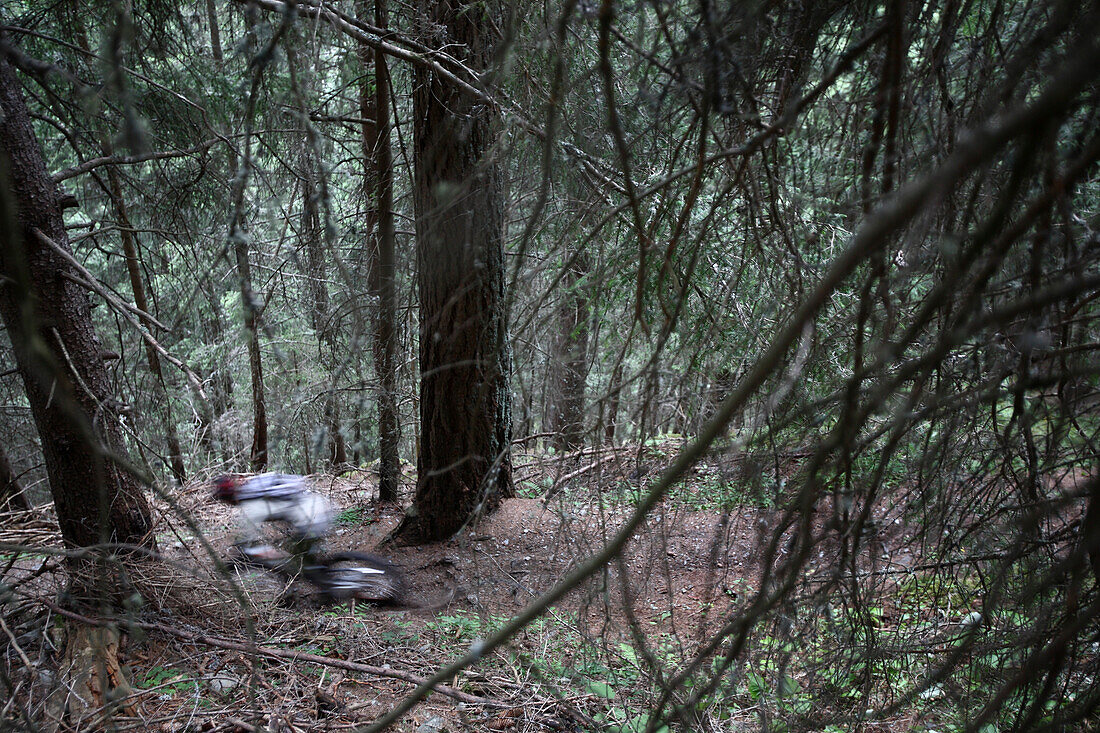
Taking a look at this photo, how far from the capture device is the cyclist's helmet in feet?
15.1

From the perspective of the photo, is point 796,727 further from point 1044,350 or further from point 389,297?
point 389,297

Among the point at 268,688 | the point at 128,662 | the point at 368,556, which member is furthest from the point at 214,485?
the point at 268,688

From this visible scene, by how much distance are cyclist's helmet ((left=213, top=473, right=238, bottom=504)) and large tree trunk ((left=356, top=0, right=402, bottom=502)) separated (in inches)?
47.7

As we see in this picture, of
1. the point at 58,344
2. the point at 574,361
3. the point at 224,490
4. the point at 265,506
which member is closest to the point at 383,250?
the point at 574,361

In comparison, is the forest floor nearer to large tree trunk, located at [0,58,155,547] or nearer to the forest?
the forest

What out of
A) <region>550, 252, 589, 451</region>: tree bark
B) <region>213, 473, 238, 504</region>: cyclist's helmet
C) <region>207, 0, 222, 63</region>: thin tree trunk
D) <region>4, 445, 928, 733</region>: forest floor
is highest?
<region>207, 0, 222, 63</region>: thin tree trunk

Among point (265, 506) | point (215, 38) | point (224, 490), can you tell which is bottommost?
point (265, 506)

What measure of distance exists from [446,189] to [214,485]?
3.62 meters

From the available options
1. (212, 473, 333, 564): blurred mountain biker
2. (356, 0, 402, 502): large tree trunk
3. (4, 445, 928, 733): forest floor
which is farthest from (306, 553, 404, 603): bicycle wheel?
(356, 0, 402, 502): large tree trunk

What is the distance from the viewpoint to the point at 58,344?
3.10m

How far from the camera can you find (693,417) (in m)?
2.16

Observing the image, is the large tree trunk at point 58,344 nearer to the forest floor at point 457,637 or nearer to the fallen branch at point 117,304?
the fallen branch at point 117,304

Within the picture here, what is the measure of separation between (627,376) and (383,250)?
5.25ft

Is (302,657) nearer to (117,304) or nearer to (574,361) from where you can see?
(117,304)
